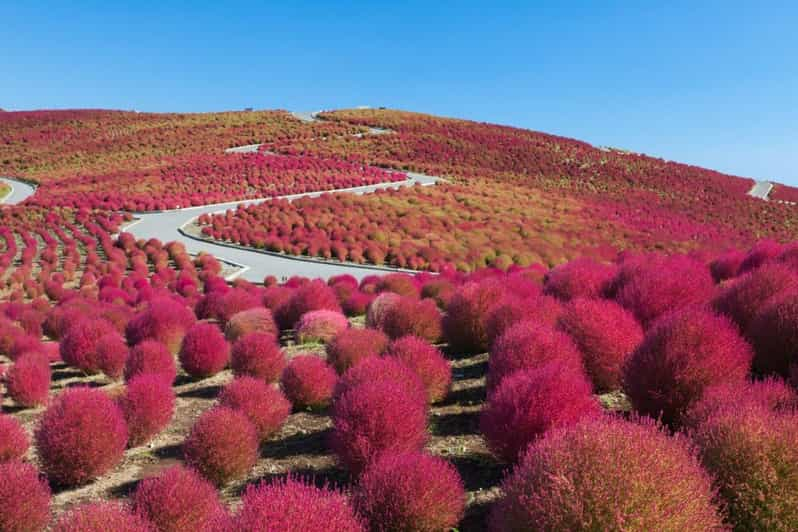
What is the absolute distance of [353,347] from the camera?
7332 millimetres

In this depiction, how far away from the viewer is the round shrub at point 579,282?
8.59 m

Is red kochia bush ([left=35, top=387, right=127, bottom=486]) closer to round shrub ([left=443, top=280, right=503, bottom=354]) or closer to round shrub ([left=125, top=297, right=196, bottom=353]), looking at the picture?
round shrub ([left=125, top=297, right=196, bottom=353])

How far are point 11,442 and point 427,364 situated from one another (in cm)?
413

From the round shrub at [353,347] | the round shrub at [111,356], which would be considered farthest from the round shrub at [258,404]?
the round shrub at [111,356]

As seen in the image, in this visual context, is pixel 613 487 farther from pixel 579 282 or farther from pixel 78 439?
pixel 579 282

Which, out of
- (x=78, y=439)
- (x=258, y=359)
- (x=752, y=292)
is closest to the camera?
(x=78, y=439)

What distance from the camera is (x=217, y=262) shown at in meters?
19.9

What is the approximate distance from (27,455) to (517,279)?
22.6ft

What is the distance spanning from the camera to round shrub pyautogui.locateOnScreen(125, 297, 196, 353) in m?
9.65

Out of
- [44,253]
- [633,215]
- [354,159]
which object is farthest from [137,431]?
[354,159]

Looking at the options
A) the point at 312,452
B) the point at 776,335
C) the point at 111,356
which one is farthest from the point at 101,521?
the point at 111,356

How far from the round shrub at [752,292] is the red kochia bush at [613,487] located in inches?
151

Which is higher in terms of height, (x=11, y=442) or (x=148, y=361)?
(x=148, y=361)

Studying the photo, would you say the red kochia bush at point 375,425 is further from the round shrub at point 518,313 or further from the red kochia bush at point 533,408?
the round shrub at point 518,313
